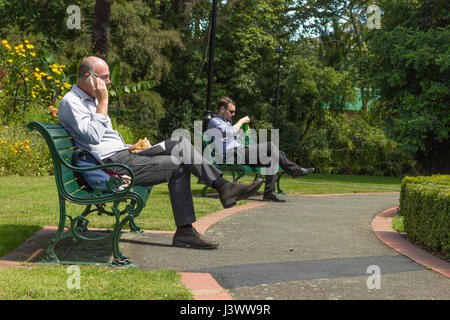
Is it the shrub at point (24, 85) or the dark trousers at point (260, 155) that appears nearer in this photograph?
the dark trousers at point (260, 155)

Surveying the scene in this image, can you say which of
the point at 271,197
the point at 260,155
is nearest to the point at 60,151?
the point at 260,155

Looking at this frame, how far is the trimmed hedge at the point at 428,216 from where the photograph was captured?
Result: 479 cm

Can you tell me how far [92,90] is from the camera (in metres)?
4.38

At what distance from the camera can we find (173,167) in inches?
180

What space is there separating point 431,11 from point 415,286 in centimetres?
1714

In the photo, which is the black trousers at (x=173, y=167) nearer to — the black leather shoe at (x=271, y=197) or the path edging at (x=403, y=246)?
the path edging at (x=403, y=246)

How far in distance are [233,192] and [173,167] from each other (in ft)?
1.91

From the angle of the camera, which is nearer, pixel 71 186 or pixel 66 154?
pixel 66 154

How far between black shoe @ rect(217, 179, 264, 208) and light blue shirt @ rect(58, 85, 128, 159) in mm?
1084

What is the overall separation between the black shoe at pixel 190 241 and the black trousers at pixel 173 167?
0.32 meters

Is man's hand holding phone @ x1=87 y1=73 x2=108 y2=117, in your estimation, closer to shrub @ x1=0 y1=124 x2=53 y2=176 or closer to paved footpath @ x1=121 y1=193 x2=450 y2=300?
paved footpath @ x1=121 y1=193 x2=450 y2=300

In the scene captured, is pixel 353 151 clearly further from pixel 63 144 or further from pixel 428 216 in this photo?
pixel 63 144

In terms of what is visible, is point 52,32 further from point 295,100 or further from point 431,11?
point 431,11

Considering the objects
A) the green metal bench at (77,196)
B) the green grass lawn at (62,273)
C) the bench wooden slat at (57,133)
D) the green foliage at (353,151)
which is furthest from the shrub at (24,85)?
the green foliage at (353,151)
